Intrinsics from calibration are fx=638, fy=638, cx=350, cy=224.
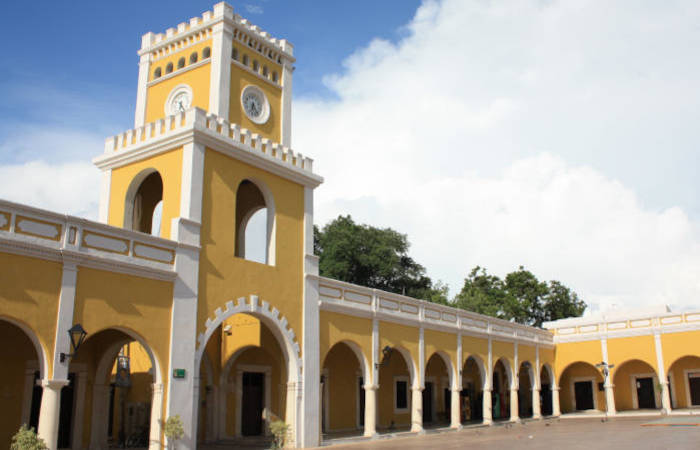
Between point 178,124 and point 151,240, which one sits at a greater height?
point 178,124

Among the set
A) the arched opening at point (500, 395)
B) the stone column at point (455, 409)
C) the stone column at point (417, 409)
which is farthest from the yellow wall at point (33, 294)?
the arched opening at point (500, 395)

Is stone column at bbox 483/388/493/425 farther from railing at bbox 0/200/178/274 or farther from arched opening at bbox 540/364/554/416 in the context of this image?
railing at bbox 0/200/178/274

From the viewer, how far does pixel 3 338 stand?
12969mm

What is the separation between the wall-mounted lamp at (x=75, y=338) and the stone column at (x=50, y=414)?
0.43 metres

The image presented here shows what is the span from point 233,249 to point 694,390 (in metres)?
23.5

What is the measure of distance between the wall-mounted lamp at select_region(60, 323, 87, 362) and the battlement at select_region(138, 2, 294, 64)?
8.83m

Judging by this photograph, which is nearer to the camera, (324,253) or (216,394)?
(216,394)

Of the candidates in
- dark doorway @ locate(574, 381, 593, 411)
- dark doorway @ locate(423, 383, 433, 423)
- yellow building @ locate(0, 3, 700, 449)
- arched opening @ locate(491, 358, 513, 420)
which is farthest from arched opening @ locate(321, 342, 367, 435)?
dark doorway @ locate(574, 381, 593, 411)

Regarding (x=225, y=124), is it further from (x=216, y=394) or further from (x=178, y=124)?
(x=216, y=394)

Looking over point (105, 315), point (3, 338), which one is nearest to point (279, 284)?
point (105, 315)

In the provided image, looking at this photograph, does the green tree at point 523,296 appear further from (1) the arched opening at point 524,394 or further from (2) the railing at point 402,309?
(2) the railing at point 402,309

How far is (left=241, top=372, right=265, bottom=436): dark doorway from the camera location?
17844 millimetres

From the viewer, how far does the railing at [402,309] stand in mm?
17422

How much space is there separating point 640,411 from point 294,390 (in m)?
19.9
